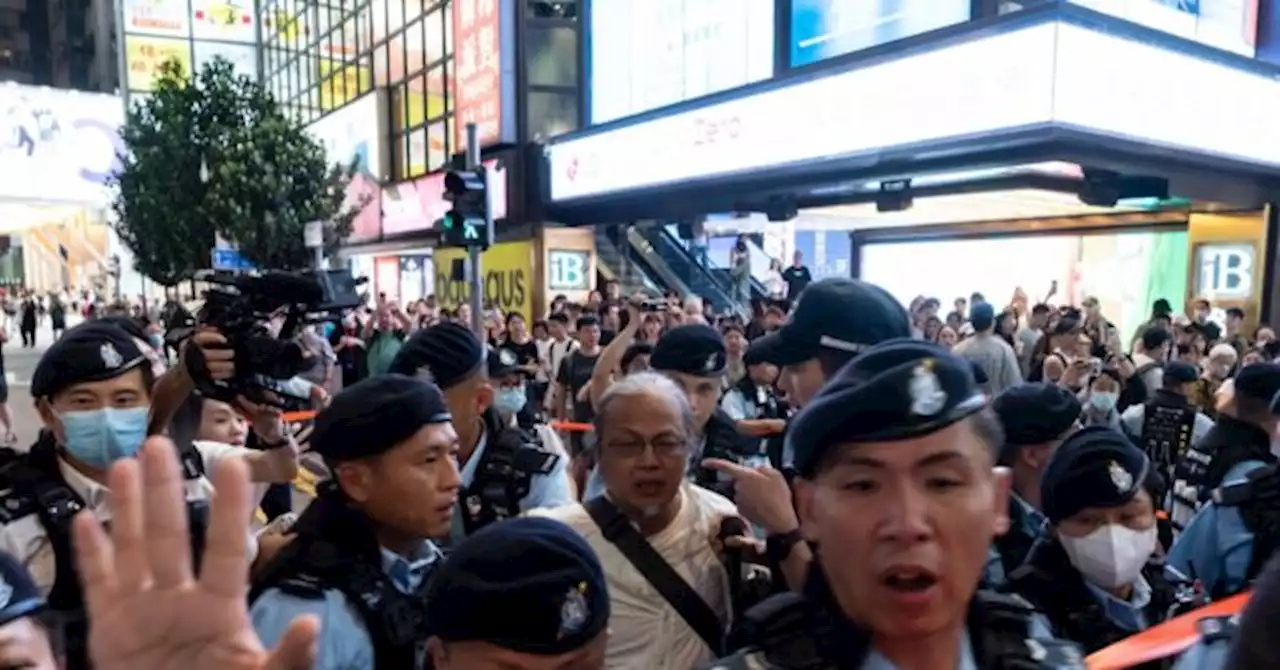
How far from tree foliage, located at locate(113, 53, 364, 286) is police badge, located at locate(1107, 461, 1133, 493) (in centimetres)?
1623

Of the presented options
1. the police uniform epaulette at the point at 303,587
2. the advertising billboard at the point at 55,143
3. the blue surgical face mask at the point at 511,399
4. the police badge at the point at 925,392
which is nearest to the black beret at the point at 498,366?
the blue surgical face mask at the point at 511,399

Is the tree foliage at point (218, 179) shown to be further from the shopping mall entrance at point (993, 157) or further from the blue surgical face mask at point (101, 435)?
the blue surgical face mask at point (101, 435)

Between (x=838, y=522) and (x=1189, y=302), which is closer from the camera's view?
(x=838, y=522)

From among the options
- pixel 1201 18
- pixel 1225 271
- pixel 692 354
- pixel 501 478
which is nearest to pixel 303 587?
pixel 501 478

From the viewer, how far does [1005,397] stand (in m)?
3.21

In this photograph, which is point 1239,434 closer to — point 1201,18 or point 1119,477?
point 1119,477

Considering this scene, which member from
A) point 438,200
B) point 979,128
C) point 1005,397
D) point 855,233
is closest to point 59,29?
point 438,200

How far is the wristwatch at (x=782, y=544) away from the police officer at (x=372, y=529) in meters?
0.76

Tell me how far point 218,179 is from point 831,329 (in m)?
17.2

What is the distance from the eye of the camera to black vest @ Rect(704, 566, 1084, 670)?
1343 millimetres

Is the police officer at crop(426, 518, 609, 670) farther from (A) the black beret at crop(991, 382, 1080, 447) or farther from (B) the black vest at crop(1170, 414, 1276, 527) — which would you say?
(B) the black vest at crop(1170, 414, 1276, 527)

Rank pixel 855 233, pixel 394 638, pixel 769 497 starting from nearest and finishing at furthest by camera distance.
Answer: pixel 394 638 < pixel 769 497 < pixel 855 233

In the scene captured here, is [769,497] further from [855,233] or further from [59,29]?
[59,29]

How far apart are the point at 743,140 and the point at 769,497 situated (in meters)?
10.8
